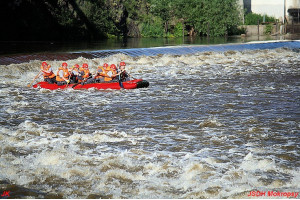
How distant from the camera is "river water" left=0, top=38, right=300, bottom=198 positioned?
7492 mm

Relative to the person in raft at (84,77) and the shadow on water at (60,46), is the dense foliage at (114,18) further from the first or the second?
the person in raft at (84,77)

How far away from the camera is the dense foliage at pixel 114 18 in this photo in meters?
38.0

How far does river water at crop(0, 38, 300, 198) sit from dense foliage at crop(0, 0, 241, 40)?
21.1 m

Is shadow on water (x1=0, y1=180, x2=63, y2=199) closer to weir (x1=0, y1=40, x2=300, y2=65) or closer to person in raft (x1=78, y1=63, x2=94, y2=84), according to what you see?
person in raft (x1=78, y1=63, x2=94, y2=84)

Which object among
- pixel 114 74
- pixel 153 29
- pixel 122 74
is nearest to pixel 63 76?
pixel 114 74

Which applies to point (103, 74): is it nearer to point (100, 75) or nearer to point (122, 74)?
point (100, 75)

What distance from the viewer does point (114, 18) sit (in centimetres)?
4509

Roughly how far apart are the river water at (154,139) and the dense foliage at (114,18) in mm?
21107

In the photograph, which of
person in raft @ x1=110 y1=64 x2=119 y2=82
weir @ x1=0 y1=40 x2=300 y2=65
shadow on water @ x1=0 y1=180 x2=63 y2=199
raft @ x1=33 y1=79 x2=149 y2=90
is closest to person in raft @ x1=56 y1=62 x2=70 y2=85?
raft @ x1=33 y1=79 x2=149 y2=90

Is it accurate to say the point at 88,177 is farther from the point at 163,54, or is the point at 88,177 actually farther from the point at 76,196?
the point at 163,54

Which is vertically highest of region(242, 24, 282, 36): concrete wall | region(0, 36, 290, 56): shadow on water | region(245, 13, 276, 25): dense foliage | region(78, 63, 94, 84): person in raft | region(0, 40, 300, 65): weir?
region(245, 13, 276, 25): dense foliage

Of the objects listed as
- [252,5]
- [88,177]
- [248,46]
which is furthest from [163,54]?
[252,5]

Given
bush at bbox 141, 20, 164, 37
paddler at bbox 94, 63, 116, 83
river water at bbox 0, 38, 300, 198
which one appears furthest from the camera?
bush at bbox 141, 20, 164, 37

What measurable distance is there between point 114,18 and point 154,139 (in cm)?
3634
